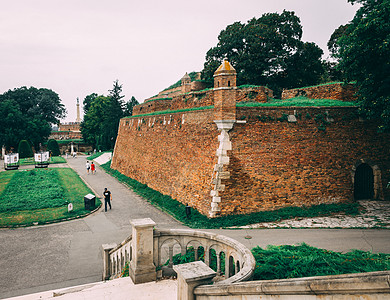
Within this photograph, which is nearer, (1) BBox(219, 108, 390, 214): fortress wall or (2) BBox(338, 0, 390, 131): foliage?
(2) BBox(338, 0, 390, 131): foliage

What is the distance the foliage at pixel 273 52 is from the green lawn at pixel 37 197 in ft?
62.8

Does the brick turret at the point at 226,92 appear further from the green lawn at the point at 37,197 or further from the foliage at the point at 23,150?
the foliage at the point at 23,150

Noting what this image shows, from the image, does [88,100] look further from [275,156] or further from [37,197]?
[275,156]

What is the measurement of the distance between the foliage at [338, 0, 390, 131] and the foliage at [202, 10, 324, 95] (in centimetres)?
1434

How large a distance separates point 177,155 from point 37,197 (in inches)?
382

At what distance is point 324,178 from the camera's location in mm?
14141

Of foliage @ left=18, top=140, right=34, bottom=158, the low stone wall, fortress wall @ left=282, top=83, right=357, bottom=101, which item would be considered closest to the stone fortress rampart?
fortress wall @ left=282, top=83, right=357, bottom=101

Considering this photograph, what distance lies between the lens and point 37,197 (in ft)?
60.3

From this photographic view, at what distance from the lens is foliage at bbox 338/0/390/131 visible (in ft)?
35.2

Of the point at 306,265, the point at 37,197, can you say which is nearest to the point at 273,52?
the point at 37,197

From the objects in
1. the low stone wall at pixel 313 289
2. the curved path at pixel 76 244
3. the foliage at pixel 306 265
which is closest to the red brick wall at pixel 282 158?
the curved path at pixel 76 244

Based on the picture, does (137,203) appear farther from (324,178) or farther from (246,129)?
(324,178)

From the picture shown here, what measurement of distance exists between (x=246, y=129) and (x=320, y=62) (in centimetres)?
2079

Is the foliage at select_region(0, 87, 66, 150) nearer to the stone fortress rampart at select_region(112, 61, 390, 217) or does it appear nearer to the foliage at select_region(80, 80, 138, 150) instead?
the foliage at select_region(80, 80, 138, 150)
